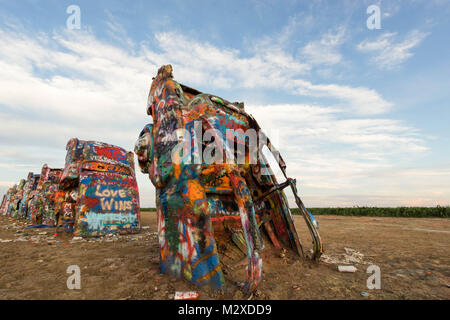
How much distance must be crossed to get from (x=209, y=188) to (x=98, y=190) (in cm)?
569

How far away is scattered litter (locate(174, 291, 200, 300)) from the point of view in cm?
247

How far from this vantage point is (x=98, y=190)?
7.73 metres

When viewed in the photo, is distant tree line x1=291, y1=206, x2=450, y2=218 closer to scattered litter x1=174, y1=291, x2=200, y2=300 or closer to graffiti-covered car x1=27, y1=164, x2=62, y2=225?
scattered litter x1=174, y1=291, x2=200, y2=300

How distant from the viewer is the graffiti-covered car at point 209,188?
2785mm

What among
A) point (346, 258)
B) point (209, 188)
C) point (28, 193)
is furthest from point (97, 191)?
point (28, 193)

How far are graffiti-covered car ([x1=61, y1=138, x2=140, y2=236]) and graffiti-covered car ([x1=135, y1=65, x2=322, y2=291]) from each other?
476cm

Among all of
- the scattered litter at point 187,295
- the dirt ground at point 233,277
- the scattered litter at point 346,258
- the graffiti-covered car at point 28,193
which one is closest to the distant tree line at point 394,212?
the dirt ground at point 233,277

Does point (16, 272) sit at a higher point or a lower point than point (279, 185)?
lower

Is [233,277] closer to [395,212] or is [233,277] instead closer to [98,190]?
[98,190]

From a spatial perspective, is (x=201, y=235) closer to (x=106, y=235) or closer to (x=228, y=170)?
(x=228, y=170)

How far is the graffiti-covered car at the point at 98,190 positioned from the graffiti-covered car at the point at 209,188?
4762 mm
